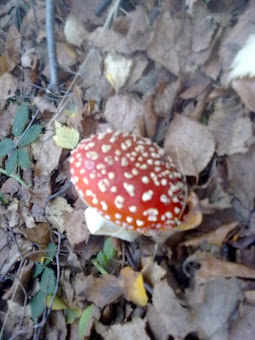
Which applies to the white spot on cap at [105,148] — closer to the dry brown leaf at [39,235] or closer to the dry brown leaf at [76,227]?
Answer: the dry brown leaf at [76,227]

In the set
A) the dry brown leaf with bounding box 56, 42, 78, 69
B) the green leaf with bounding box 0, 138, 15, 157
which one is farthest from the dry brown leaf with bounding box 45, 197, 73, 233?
the dry brown leaf with bounding box 56, 42, 78, 69

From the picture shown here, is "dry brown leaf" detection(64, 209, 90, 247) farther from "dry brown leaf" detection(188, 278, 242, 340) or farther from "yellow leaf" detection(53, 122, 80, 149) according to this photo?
"dry brown leaf" detection(188, 278, 242, 340)

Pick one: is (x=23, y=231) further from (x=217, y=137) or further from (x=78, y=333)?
(x=217, y=137)

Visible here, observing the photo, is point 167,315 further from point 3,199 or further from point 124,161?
point 3,199

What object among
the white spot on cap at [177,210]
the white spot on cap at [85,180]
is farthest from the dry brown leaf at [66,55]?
the white spot on cap at [177,210]

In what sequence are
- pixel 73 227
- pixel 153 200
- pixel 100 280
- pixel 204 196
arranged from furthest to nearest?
pixel 73 227 → pixel 100 280 → pixel 204 196 → pixel 153 200

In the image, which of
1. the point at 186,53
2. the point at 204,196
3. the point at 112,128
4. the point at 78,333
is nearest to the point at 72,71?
the point at 112,128
